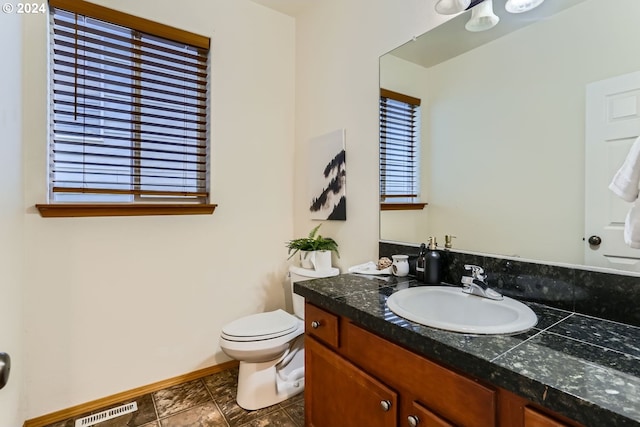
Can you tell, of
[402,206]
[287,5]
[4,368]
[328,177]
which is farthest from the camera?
[287,5]

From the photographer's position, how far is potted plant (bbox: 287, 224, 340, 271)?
6.65 ft

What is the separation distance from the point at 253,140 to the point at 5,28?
1.34 metres

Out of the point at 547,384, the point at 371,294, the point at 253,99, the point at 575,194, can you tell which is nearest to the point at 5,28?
the point at 253,99

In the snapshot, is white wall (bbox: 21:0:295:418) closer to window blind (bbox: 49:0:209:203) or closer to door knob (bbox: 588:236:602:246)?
window blind (bbox: 49:0:209:203)

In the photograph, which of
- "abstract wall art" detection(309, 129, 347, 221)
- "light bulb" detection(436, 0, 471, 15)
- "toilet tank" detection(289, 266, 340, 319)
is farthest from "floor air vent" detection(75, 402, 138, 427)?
"light bulb" detection(436, 0, 471, 15)

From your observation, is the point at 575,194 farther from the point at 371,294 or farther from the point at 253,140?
the point at 253,140

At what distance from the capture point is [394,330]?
3.14 feet

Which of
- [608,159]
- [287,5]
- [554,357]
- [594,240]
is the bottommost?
[554,357]

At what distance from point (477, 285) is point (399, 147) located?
842 millimetres

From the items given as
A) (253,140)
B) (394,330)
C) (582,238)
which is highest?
(253,140)

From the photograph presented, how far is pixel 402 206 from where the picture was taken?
67.7 inches

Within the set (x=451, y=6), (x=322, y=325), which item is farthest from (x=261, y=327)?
(x=451, y=6)

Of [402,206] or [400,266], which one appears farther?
[402,206]

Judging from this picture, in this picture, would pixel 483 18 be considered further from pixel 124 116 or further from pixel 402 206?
pixel 124 116
